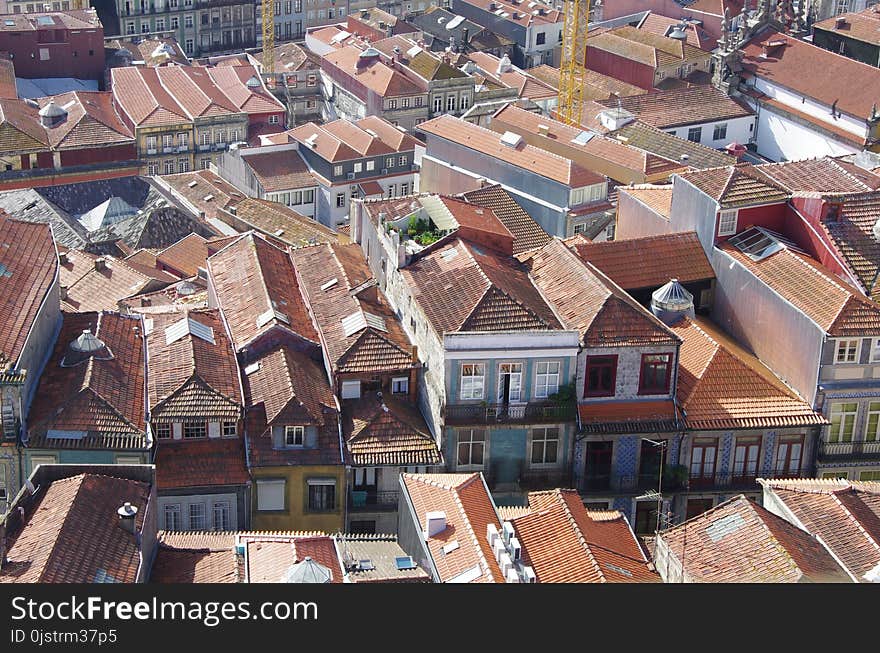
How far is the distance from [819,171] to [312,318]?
3124 cm

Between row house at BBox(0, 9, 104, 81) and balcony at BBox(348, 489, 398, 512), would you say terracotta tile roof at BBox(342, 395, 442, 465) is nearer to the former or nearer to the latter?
balcony at BBox(348, 489, 398, 512)

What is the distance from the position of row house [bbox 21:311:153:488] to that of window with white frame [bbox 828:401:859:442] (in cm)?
3330

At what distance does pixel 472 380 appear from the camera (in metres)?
68.5

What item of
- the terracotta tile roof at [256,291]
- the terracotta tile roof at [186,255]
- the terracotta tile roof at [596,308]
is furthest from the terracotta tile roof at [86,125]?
the terracotta tile roof at [596,308]

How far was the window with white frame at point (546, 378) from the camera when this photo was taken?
226ft

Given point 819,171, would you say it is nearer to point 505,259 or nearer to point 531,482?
point 505,259

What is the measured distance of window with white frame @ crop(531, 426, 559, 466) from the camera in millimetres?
69625

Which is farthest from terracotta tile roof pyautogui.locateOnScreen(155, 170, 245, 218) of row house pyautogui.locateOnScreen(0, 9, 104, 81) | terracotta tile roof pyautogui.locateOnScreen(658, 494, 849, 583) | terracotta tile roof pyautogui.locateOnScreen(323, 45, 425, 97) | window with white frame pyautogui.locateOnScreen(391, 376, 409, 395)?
terracotta tile roof pyautogui.locateOnScreen(658, 494, 849, 583)

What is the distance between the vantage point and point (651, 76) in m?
152

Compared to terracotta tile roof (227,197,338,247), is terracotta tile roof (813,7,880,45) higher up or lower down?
higher up

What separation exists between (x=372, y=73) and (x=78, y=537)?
10148 cm

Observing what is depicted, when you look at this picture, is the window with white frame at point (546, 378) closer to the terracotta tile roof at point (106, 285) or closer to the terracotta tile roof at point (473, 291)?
the terracotta tile roof at point (473, 291)

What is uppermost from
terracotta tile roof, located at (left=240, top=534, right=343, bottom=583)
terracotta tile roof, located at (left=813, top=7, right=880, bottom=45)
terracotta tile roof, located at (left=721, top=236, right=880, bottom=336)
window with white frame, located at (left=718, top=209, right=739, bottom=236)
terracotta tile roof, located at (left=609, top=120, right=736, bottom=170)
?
window with white frame, located at (left=718, top=209, right=739, bottom=236)

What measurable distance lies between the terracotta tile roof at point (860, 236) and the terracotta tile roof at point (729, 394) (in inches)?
277
